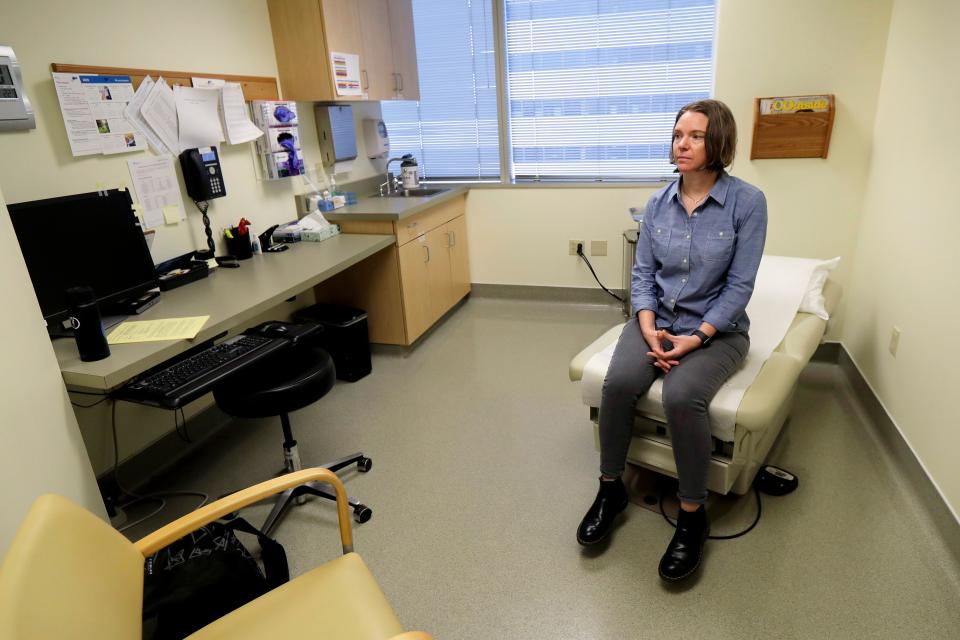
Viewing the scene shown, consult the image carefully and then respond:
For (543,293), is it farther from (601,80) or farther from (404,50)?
(404,50)

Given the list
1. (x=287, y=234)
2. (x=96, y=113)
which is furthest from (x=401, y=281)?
(x=96, y=113)

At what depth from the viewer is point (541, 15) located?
150 inches

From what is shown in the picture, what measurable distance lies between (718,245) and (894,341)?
1.01m

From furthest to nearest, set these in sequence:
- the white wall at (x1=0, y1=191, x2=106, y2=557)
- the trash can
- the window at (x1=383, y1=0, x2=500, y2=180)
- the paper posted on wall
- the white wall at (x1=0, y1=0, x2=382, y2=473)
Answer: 1. the window at (x1=383, y1=0, x2=500, y2=180)
2. the trash can
3. the paper posted on wall
4. the white wall at (x1=0, y1=0, x2=382, y2=473)
5. the white wall at (x1=0, y1=191, x2=106, y2=557)

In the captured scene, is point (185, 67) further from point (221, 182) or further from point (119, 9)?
point (221, 182)

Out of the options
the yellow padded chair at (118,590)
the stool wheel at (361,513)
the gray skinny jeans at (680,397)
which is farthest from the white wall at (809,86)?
the yellow padded chair at (118,590)

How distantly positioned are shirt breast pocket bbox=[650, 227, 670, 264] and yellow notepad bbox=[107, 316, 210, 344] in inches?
61.1

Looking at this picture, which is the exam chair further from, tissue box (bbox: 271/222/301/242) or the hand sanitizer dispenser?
the hand sanitizer dispenser

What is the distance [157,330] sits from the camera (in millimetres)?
1885

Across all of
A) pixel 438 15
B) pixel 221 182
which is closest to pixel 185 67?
pixel 221 182

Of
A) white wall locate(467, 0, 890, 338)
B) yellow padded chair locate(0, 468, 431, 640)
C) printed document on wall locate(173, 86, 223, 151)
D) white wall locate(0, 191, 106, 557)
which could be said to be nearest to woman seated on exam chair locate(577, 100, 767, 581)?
yellow padded chair locate(0, 468, 431, 640)

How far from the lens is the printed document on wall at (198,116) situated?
8.32 ft

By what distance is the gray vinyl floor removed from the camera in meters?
1.67

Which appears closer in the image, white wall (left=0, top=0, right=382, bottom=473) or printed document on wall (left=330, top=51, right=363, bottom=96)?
white wall (left=0, top=0, right=382, bottom=473)
